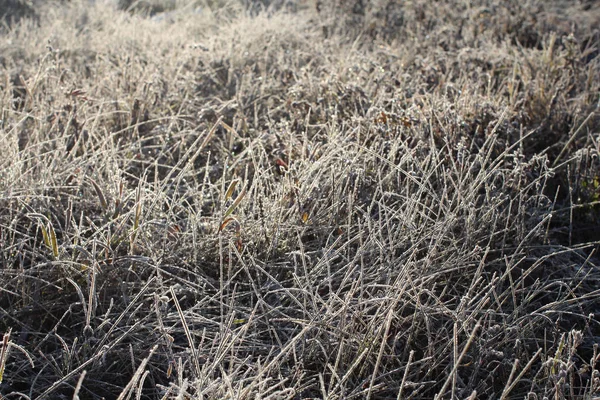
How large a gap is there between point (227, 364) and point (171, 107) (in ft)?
5.65

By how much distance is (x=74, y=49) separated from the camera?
4.03m

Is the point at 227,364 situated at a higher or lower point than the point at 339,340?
lower

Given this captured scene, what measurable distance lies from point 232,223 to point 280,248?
0.19m

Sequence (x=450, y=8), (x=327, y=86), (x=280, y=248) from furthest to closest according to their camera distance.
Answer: (x=450, y=8)
(x=327, y=86)
(x=280, y=248)

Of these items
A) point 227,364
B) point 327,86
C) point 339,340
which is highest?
point 327,86

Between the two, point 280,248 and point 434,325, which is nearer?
point 434,325

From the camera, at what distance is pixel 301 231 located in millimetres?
2139

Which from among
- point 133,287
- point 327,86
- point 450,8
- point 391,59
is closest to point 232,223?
point 133,287

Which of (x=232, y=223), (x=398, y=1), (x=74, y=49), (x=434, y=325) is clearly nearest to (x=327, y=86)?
(x=232, y=223)

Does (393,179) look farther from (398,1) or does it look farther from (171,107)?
(398,1)

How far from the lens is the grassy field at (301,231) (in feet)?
5.46

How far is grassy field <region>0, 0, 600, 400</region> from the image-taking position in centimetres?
167

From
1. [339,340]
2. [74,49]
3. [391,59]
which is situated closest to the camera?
[339,340]

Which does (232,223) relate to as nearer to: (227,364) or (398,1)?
(227,364)
